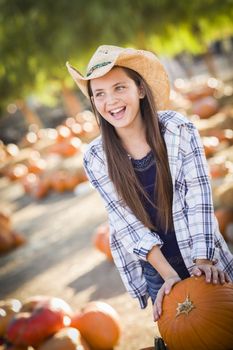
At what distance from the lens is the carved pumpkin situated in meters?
3.04

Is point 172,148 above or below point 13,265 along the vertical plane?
above

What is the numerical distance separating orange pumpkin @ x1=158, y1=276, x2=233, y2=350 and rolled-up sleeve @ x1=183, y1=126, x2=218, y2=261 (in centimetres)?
18

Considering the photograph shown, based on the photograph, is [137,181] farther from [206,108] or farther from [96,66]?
[206,108]

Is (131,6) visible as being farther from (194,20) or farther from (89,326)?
(89,326)

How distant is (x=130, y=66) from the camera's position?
2352 millimetres

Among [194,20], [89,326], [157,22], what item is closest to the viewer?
[89,326]

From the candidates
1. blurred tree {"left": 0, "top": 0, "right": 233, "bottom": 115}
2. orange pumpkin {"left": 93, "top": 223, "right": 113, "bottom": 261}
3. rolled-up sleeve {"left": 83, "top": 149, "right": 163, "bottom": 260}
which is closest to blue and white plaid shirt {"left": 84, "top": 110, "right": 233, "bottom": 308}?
rolled-up sleeve {"left": 83, "top": 149, "right": 163, "bottom": 260}

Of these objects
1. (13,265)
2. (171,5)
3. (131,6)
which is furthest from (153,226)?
(171,5)

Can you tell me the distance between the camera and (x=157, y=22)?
13.7 m

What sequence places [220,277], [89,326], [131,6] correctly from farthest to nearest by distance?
[131,6], [89,326], [220,277]

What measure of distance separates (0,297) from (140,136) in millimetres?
3945

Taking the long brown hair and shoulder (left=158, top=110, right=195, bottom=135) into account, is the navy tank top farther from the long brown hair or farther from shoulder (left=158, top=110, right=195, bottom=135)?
shoulder (left=158, top=110, right=195, bottom=135)

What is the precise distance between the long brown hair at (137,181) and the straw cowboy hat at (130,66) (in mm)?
64

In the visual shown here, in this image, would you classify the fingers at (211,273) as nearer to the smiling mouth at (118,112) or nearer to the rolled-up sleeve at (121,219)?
the rolled-up sleeve at (121,219)
